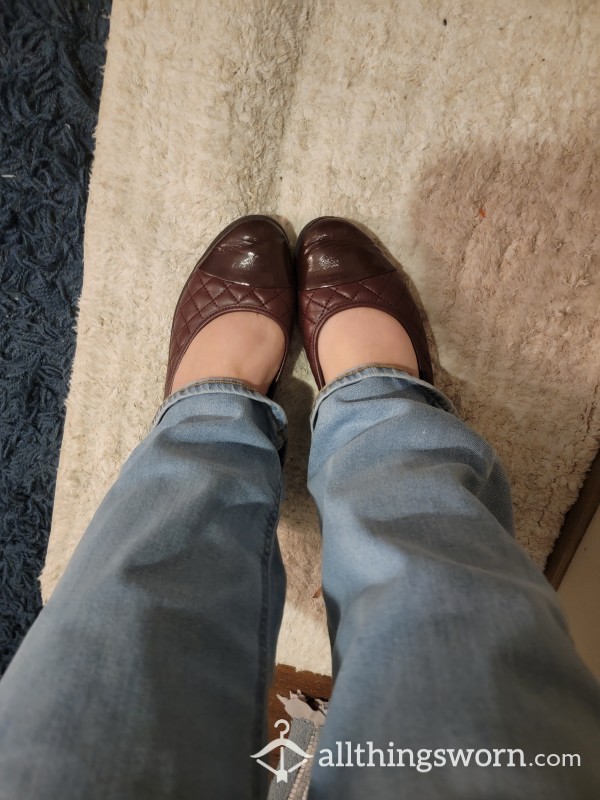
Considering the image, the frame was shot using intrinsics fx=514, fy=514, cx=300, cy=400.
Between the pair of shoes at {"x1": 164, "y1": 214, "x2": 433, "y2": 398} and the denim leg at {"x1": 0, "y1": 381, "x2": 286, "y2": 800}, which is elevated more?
the pair of shoes at {"x1": 164, "y1": 214, "x2": 433, "y2": 398}

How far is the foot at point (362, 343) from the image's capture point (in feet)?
2.34

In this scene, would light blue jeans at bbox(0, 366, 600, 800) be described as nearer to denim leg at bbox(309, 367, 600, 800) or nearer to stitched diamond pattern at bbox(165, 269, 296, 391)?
denim leg at bbox(309, 367, 600, 800)

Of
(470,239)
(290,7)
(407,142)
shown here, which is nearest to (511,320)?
(470,239)

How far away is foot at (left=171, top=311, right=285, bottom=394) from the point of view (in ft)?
2.37

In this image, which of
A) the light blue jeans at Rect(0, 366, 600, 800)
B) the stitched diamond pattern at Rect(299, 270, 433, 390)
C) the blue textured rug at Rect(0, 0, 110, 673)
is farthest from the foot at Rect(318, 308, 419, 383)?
the blue textured rug at Rect(0, 0, 110, 673)

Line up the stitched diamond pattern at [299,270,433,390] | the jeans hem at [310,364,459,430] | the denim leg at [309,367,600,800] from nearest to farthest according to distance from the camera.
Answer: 1. the denim leg at [309,367,600,800]
2. the jeans hem at [310,364,459,430]
3. the stitched diamond pattern at [299,270,433,390]

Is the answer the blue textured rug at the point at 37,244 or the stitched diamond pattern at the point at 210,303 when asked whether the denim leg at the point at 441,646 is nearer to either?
the stitched diamond pattern at the point at 210,303

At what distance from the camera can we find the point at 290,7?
70cm

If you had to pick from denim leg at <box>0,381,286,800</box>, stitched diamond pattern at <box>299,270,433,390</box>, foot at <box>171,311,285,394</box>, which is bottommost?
denim leg at <box>0,381,286,800</box>

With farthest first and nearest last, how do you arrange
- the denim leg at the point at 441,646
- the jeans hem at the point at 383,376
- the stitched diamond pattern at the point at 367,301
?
1. the stitched diamond pattern at the point at 367,301
2. the jeans hem at the point at 383,376
3. the denim leg at the point at 441,646

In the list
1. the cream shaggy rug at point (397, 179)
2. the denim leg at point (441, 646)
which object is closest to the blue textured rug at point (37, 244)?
the cream shaggy rug at point (397, 179)

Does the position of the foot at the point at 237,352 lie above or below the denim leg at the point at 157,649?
above

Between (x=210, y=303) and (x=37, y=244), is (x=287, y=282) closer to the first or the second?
(x=210, y=303)

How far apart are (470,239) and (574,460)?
362 mm
